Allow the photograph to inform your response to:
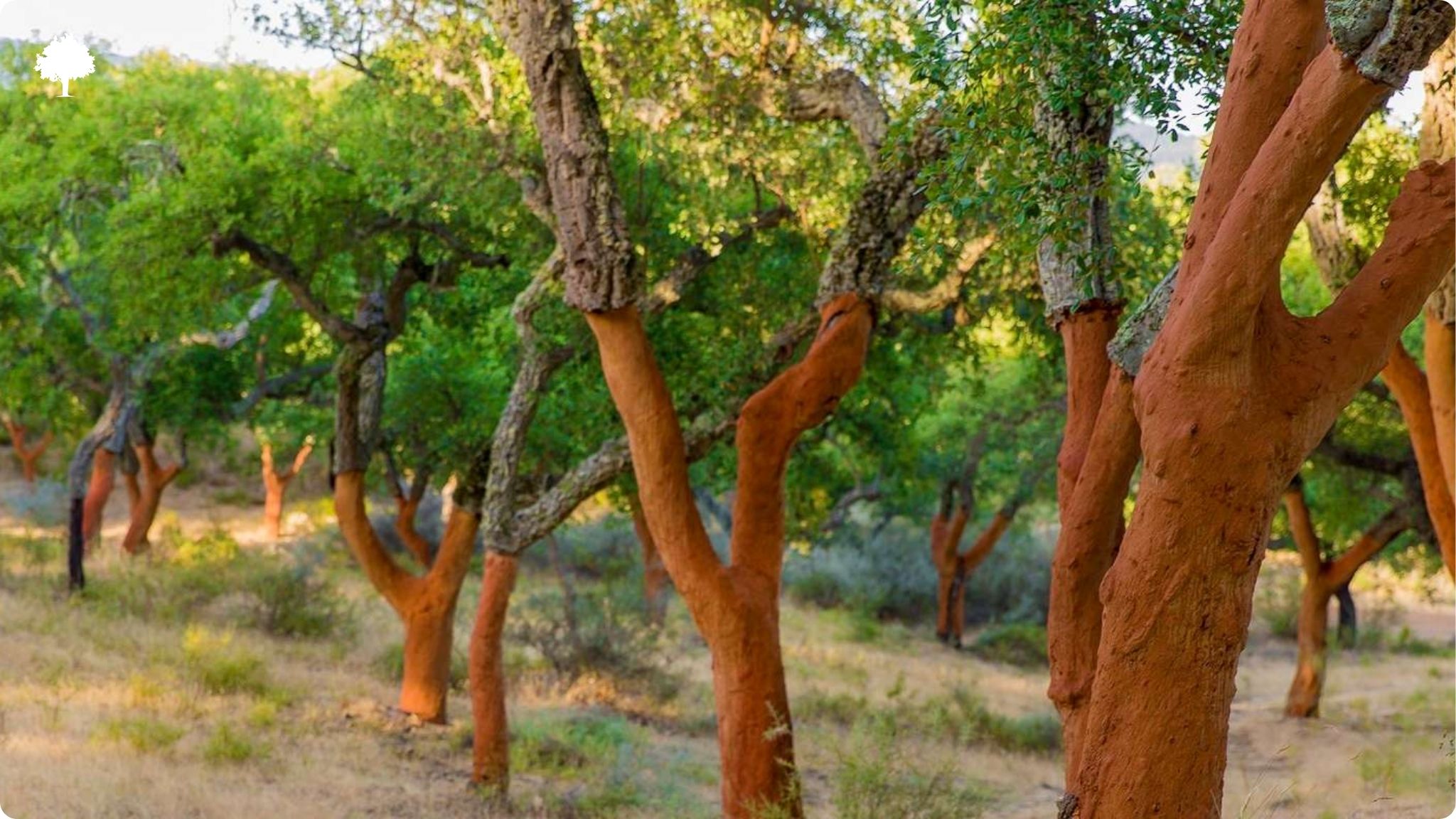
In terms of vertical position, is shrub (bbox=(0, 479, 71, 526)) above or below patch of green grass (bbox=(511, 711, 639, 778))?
above

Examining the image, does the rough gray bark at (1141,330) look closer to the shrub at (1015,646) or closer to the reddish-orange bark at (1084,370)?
the reddish-orange bark at (1084,370)

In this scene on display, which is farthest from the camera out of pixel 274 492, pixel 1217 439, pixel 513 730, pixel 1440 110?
pixel 274 492

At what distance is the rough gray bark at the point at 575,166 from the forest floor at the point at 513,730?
9.23 feet

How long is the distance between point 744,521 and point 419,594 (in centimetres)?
515

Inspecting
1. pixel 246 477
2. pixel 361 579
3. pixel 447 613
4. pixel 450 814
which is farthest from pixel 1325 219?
pixel 246 477

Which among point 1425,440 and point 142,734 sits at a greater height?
point 1425,440

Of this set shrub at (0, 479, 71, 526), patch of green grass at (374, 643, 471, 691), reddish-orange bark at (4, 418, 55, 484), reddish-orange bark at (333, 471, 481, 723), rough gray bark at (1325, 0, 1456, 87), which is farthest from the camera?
reddish-orange bark at (4, 418, 55, 484)

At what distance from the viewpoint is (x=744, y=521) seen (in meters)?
8.30

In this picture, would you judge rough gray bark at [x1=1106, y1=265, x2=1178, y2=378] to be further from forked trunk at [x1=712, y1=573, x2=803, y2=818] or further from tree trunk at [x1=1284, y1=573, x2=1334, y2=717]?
tree trunk at [x1=1284, y1=573, x2=1334, y2=717]

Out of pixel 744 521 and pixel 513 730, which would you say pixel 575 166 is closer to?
pixel 744 521

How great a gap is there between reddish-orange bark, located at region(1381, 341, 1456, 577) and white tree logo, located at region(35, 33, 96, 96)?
10924 millimetres

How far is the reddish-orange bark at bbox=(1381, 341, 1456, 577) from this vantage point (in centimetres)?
Answer: 859

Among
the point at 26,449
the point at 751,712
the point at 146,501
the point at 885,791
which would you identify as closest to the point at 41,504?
the point at 26,449

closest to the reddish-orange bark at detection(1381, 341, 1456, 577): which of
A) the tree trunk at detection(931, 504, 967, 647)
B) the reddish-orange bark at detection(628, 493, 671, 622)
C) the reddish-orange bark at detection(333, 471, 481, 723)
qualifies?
the reddish-orange bark at detection(333, 471, 481, 723)
